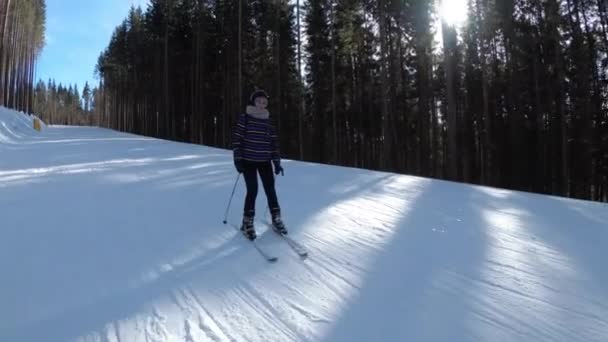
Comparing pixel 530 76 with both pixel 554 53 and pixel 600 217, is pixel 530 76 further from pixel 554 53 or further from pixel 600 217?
pixel 600 217

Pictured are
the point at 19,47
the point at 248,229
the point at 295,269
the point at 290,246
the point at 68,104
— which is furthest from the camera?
the point at 68,104

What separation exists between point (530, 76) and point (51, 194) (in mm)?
25831

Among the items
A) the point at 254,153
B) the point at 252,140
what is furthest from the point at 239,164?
the point at 252,140

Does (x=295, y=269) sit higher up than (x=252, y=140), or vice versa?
(x=252, y=140)

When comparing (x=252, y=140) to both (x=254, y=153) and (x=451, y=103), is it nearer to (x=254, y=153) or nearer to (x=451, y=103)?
(x=254, y=153)

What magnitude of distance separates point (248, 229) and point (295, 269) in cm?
118

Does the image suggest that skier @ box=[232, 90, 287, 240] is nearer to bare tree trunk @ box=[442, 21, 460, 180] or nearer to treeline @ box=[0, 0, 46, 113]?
bare tree trunk @ box=[442, 21, 460, 180]

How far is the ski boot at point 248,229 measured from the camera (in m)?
4.98

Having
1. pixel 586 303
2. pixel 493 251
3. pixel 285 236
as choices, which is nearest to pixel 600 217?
pixel 493 251

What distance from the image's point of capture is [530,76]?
24078 mm

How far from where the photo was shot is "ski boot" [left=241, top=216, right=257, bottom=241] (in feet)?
16.3

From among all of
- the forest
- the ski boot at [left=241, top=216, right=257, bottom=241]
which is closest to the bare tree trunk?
the forest

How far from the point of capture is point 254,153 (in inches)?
205

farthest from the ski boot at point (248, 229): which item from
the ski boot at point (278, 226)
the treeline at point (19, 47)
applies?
the treeline at point (19, 47)
